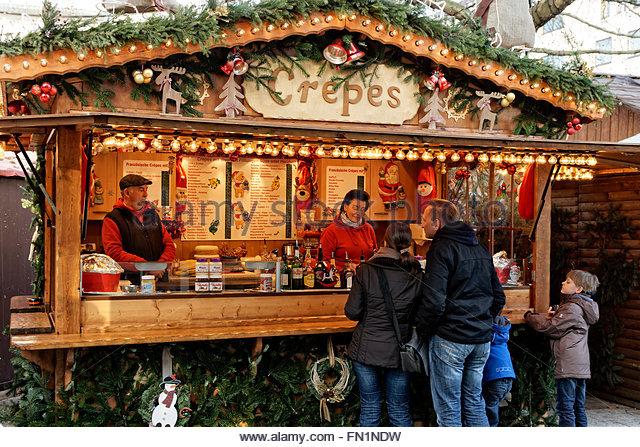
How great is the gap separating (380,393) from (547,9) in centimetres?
1010

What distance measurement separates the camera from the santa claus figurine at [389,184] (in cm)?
1106

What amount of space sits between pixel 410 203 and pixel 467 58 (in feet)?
13.0

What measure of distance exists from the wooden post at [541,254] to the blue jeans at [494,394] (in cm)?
157

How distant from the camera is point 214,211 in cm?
1079

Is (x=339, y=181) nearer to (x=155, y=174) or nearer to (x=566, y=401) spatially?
(x=155, y=174)

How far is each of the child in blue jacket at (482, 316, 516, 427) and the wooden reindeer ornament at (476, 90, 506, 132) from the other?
2206 mm

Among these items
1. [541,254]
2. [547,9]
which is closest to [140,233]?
[541,254]

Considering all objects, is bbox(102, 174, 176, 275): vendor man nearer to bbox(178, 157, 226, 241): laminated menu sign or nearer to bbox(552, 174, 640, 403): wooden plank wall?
bbox(178, 157, 226, 241): laminated menu sign

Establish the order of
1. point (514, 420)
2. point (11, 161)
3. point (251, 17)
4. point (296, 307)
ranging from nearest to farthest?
point (251, 17) → point (296, 307) → point (514, 420) → point (11, 161)

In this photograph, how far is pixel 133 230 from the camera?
7.84 m

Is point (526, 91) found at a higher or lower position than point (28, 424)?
higher

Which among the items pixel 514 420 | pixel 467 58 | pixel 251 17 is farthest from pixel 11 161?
pixel 514 420

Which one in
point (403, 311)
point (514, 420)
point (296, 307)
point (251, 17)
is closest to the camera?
point (403, 311)

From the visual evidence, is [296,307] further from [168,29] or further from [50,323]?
[168,29]
